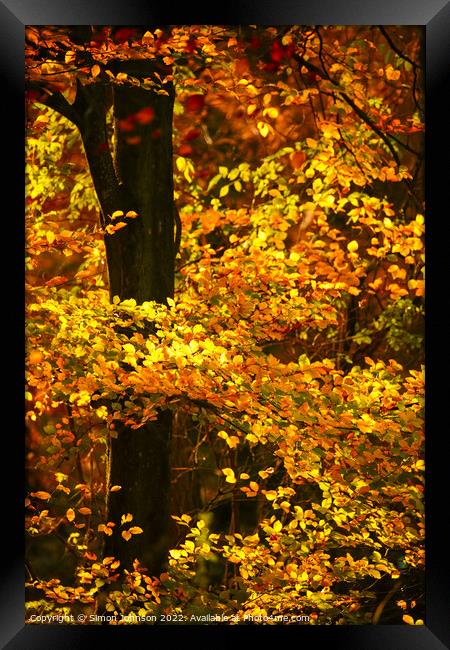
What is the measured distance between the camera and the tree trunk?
3211 mm

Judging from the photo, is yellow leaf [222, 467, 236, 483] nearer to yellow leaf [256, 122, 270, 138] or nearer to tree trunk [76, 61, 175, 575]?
tree trunk [76, 61, 175, 575]

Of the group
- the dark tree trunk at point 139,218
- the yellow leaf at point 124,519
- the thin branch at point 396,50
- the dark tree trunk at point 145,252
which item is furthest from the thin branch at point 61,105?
the yellow leaf at point 124,519

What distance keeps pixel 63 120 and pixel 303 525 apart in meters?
Result: 2.07

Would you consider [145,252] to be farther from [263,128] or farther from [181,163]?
[263,128]

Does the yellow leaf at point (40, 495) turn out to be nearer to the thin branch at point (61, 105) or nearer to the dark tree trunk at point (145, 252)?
the dark tree trunk at point (145, 252)

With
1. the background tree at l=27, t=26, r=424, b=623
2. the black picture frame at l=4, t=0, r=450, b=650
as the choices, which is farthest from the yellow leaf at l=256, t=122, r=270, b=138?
the black picture frame at l=4, t=0, r=450, b=650

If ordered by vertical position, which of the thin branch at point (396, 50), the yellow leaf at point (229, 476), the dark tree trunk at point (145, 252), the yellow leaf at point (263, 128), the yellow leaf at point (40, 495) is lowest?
the yellow leaf at point (40, 495)

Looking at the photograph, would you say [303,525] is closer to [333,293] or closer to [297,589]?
[297,589]
